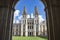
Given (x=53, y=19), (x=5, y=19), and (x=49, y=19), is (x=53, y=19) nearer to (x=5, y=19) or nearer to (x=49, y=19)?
(x=49, y=19)

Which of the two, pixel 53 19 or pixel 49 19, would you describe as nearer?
pixel 53 19

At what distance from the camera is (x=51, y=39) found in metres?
5.71

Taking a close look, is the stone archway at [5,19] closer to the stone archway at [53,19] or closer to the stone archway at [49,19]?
the stone archway at [49,19]

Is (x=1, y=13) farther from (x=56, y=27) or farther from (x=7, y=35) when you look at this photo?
(x=56, y=27)

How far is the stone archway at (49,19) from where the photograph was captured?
18.9 ft

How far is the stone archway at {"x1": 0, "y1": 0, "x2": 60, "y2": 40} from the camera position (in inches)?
226

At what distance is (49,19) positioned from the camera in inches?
240

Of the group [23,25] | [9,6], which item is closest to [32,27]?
[23,25]

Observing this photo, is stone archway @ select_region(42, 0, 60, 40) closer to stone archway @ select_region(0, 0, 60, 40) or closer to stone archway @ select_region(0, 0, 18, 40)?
stone archway @ select_region(0, 0, 60, 40)

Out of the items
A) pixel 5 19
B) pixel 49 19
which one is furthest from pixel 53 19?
pixel 5 19

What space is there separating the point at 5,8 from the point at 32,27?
21.0 meters

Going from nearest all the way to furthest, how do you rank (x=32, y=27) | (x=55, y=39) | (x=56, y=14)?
(x=55, y=39) < (x=56, y=14) < (x=32, y=27)

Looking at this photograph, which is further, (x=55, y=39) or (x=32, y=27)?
(x=32, y=27)

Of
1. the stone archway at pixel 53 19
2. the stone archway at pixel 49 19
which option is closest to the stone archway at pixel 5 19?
the stone archway at pixel 49 19
